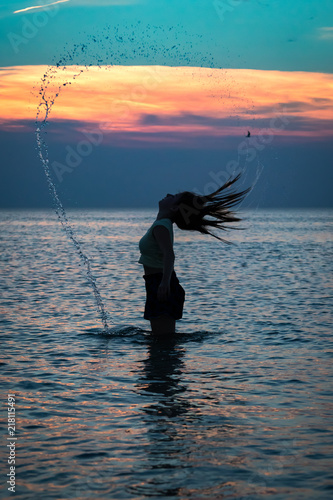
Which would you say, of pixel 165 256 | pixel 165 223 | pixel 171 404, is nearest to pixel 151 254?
pixel 165 256

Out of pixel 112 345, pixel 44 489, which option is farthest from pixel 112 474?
pixel 112 345

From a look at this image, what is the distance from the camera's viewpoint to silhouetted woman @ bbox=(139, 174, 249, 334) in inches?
311

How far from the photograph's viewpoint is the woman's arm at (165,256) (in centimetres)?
787

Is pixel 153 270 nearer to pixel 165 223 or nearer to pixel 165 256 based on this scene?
pixel 165 256

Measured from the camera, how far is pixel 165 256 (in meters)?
7.90

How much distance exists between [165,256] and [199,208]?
72 centimetres

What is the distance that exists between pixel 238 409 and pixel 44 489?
2.37m

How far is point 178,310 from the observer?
841 centimetres

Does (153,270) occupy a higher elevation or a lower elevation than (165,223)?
lower

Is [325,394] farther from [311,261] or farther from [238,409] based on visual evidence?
[311,261]
